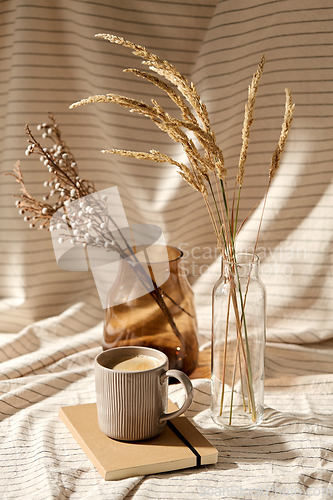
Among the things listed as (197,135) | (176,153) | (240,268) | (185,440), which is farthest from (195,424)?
(176,153)

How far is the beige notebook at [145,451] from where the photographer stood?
0.68m

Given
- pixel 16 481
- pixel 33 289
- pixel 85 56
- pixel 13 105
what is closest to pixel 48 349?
pixel 33 289

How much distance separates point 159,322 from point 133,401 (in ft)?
0.86

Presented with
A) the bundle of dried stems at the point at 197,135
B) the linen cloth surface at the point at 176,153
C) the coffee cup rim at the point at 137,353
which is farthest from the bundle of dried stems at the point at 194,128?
the linen cloth surface at the point at 176,153

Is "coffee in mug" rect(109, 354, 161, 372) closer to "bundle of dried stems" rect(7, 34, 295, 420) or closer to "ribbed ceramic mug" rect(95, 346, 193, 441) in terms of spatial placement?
"ribbed ceramic mug" rect(95, 346, 193, 441)

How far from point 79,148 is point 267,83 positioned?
0.49 m

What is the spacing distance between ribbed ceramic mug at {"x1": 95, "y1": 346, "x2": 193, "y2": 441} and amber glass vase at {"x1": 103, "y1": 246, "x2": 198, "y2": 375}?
0.66 feet

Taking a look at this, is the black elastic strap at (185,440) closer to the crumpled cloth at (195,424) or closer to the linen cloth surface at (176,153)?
the crumpled cloth at (195,424)

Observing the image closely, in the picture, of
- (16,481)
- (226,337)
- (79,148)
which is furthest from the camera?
(79,148)

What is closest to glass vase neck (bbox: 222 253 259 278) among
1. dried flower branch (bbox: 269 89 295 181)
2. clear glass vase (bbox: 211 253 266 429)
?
clear glass vase (bbox: 211 253 266 429)

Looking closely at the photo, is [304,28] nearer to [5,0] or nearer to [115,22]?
[115,22]

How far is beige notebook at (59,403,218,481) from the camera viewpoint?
0.68 metres

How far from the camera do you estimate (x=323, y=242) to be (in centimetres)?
122

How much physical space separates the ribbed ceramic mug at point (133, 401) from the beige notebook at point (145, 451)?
0.01 m
